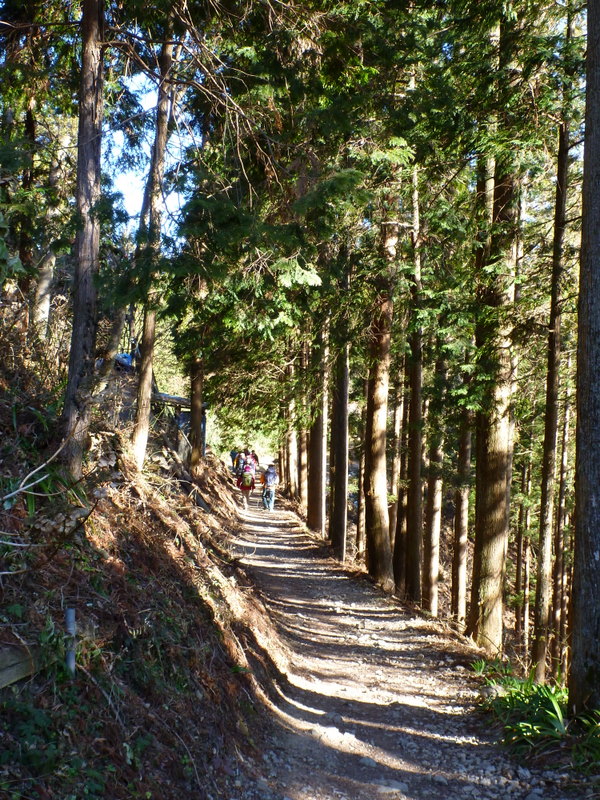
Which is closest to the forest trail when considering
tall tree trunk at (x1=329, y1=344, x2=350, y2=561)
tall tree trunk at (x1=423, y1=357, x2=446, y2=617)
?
tall tree trunk at (x1=329, y1=344, x2=350, y2=561)

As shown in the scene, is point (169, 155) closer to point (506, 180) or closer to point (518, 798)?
point (506, 180)

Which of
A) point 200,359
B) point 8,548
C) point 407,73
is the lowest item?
point 8,548

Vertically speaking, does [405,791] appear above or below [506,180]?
below

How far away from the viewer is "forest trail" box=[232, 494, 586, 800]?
5.11m

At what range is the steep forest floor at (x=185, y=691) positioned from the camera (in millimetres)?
3686

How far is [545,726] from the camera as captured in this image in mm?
5680

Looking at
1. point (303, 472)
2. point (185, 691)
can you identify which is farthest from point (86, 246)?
point (303, 472)

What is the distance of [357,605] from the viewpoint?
12.3 m

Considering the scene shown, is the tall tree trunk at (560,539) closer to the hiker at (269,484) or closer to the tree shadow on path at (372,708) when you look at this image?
the tree shadow on path at (372,708)

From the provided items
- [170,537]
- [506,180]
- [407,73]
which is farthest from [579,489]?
[407,73]

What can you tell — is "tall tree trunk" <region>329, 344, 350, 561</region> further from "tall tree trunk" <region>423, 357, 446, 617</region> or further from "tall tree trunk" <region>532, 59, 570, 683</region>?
"tall tree trunk" <region>532, 59, 570, 683</region>

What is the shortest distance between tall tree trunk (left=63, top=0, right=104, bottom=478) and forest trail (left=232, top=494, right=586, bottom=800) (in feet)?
10.5

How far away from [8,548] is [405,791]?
363 centimetres

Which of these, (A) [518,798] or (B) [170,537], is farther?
(B) [170,537]
